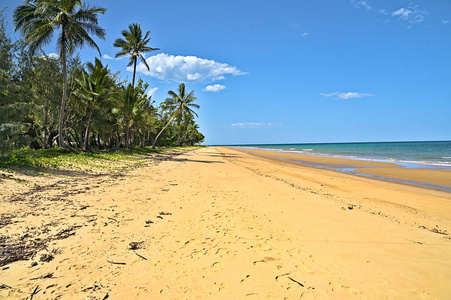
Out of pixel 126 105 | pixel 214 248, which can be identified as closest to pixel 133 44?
pixel 126 105

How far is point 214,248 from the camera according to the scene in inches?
137

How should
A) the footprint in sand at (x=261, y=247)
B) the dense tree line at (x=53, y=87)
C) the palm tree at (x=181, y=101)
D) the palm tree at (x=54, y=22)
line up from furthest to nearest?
1. the palm tree at (x=181, y=101)
2. the palm tree at (x=54, y=22)
3. the dense tree line at (x=53, y=87)
4. the footprint in sand at (x=261, y=247)

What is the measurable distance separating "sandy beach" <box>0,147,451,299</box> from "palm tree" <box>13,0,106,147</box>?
13.5 meters

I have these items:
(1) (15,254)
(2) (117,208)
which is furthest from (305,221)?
(1) (15,254)

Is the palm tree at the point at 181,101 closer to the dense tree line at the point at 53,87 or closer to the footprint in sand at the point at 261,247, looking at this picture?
the dense tree line at the point at 53,87

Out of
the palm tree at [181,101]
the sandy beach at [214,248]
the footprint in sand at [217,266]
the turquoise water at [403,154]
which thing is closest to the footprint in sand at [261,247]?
the sandy beach at [214,248]

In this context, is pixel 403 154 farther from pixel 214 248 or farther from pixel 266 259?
pixel 214 248

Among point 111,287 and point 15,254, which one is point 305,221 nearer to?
point 111,287

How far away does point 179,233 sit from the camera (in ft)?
13.2

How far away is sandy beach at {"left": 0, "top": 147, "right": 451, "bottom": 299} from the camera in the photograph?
2525 mm

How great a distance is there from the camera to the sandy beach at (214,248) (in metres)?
2.53

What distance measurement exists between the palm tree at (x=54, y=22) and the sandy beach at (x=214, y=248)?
13.5 meters

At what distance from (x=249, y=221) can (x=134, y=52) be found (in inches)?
1127

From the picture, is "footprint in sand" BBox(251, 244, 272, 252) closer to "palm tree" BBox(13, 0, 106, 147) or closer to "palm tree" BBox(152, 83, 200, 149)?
"palm tree" BBox(13, 0, 106, 147)
